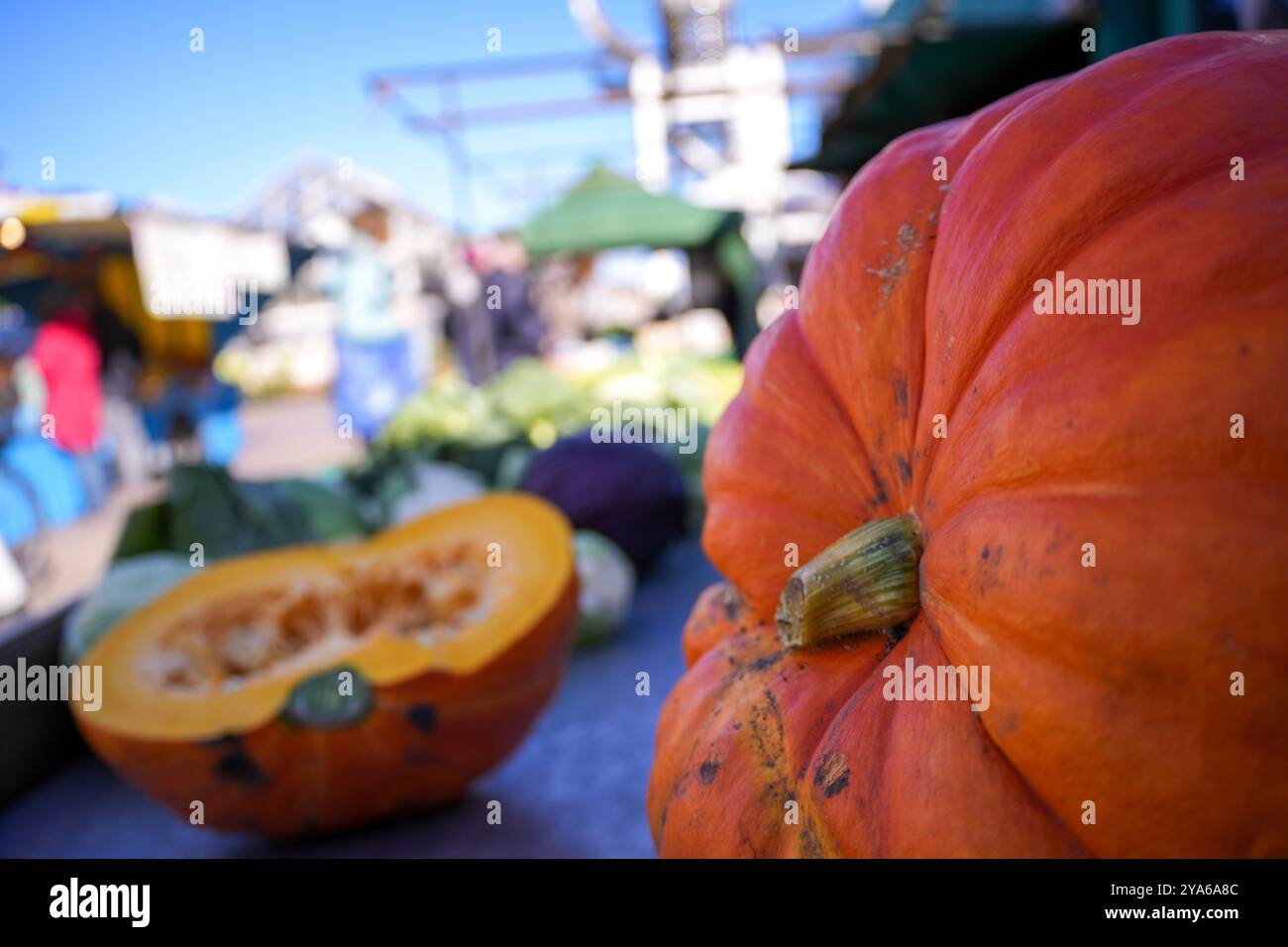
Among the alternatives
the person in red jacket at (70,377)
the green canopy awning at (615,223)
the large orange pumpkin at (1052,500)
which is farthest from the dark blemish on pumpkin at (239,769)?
the green canopy awning at (615,223)

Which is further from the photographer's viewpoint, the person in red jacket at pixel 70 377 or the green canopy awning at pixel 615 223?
the green canopy awning at pixel 615 223

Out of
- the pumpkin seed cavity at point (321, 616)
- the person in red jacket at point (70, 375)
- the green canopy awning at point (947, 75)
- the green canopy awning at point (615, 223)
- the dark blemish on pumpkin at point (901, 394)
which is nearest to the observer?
the dark blemish on pumpkin at point (901, 394)

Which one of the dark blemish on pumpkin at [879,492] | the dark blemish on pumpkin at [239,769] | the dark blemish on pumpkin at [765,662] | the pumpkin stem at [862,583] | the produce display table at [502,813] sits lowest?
the produce display table at [502,813]

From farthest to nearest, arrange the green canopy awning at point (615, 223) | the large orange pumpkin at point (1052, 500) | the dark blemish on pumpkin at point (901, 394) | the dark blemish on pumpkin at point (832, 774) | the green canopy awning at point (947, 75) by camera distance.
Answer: the green canopy awning at point (615, 223)
the green canopy awning at point (947, 75)
the dark blemish on pumpkin at point (901, 394)
the dark blemish on pumpkin at point (832, 774)
the large orange pumpkin at point (1052, 500)

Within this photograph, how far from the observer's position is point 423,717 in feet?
6.64

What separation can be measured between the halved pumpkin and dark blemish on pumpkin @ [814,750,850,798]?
1.10 meters

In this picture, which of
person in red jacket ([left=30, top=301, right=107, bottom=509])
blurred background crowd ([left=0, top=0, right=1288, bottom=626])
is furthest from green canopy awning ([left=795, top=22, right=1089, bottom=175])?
person in red jacket ([left=30, top=301, right=107, bottom=509])

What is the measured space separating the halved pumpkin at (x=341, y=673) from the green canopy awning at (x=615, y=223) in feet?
29.2

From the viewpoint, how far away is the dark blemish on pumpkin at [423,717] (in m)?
2.01

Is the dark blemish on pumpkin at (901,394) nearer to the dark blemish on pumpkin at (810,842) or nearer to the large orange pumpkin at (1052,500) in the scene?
the large orange pumpkin at (1052,500)

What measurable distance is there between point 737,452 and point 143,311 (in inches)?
364

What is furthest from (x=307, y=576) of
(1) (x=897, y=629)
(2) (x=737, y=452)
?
(1) (x=897, y=629)

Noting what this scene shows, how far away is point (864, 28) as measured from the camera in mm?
8836

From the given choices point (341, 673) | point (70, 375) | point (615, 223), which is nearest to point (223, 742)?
point (341, 673)
